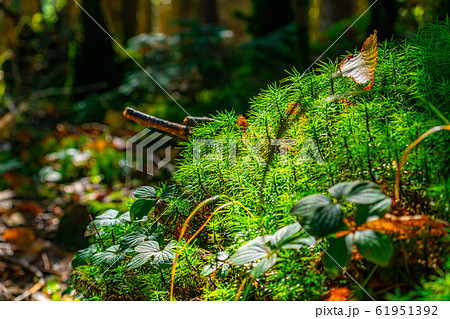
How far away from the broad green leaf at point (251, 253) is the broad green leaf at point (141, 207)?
1.67 ft

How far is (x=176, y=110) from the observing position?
15.4 feet

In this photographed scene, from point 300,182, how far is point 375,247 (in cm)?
35

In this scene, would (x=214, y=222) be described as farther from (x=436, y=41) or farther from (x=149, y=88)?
(x=149, y=88)

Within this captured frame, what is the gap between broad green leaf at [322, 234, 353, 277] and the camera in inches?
33.8

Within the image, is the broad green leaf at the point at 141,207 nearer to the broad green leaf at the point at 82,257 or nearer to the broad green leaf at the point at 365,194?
the broad green leaf at the point at 82,257

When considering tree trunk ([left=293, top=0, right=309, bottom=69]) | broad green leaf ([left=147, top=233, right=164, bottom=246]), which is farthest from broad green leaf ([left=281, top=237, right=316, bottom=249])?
tree trunk ([left=293, top=0, right=309, bottom=69])

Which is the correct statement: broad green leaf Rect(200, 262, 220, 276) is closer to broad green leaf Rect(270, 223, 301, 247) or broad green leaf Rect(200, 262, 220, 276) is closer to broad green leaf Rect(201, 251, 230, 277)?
broad green leaf Rect(201, 251, 230, 277)

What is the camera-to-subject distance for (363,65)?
130 cm

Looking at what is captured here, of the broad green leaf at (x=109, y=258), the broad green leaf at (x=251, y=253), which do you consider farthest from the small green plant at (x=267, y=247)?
the broad green leaf at (x=109, y=258)

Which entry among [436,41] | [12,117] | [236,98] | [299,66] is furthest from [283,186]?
[12,117]

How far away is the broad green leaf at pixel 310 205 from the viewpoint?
0.88 metres

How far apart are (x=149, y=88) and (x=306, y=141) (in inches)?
158

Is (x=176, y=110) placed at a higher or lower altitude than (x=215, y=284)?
higher
